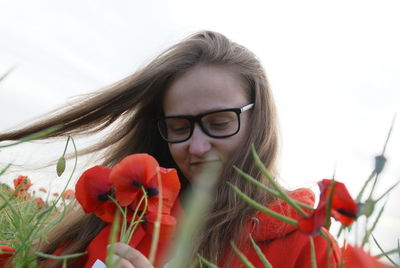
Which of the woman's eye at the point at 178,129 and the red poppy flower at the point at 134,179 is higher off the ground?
the red poppy flower at the point at 134,179

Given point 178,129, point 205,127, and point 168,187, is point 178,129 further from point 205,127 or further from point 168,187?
point 168,187

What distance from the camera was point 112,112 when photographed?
1473 mm

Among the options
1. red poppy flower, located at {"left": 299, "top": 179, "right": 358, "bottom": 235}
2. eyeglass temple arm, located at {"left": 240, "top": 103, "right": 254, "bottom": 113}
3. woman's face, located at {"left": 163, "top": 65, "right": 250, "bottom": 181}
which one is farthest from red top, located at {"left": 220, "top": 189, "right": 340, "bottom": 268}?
red poppy flower, located at {"left": 299, "top": 179, "right": 358, "bottom": 235}

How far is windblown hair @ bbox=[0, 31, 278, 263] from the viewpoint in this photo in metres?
1.15

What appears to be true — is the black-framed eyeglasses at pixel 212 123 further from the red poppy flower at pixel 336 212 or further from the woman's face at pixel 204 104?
the red poppy flower at pixel 336 212

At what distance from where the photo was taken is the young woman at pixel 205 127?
1.00 metres

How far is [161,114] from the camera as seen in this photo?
1591mm

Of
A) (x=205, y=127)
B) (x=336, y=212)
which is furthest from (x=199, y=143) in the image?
(x=336, y=212)

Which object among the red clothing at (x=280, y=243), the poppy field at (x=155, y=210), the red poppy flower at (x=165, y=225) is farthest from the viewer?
the red clothing at (x=280, y=243)

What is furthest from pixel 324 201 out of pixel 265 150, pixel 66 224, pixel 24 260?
pixel 66 224

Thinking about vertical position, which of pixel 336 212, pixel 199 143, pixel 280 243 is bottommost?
pixel 280 243

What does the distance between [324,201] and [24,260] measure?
22cm

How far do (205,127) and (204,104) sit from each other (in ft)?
0.21

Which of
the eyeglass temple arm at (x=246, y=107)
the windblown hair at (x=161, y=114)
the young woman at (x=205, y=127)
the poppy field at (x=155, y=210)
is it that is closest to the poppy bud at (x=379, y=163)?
the poppy field at (x=155, y=210)
